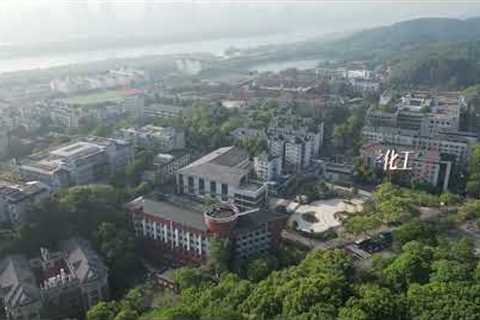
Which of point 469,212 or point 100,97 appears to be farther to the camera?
point 100,97

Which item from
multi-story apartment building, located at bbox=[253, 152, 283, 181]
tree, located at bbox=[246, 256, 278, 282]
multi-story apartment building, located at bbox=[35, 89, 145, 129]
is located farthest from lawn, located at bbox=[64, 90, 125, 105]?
tree, located at bbox=[246, 256, 278, 282]

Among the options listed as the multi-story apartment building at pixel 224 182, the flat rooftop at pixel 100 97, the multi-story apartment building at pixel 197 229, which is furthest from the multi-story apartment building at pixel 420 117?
the flat rooftop at pixel 100 97

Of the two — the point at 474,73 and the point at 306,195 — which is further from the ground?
the point at 474,73

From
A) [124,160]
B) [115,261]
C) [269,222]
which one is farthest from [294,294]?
[124,160]

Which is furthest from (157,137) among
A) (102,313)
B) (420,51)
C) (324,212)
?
(420,51)

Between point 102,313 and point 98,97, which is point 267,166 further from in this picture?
point 98,97

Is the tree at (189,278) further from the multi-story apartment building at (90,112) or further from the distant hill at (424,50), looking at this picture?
the distant hill at (424,50)

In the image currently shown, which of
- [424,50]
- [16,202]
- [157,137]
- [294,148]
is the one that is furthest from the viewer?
[424,50]

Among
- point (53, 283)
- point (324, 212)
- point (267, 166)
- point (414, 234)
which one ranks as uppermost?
point (267, 166)

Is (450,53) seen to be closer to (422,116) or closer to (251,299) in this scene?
(422,116)
